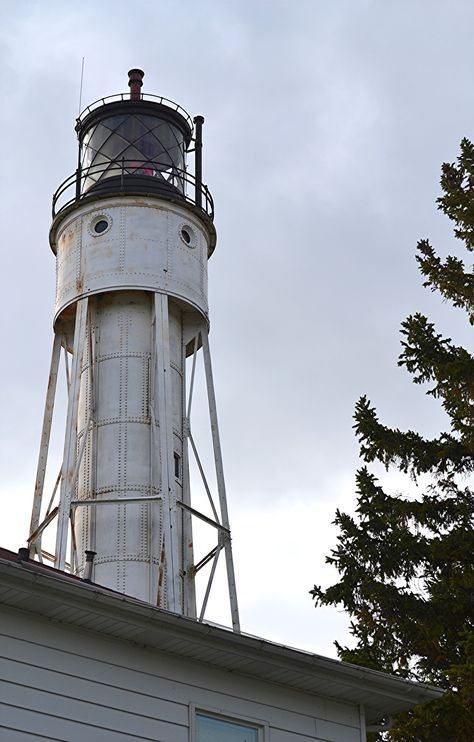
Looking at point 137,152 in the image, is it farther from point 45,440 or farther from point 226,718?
point 226,718

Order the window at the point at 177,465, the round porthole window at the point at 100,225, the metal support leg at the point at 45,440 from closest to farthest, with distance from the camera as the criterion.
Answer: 1. the metal support leg at the point at 45,440
2. the window at the point at 177,465
3. the round porthole window at the point at 100,225

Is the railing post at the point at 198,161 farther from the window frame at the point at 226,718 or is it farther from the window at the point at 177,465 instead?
the window frame at the point at 226,718

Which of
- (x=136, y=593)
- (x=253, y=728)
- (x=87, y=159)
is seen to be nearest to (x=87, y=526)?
(x=136, y=593)

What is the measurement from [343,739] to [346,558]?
6040 millimetres

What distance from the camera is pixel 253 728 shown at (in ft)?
47.7

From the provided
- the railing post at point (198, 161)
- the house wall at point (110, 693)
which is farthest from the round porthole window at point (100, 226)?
the house wall at point (110, 693)

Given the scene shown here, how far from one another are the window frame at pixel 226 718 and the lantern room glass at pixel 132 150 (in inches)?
568

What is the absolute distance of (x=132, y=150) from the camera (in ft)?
88.7

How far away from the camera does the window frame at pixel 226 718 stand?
13.9 m

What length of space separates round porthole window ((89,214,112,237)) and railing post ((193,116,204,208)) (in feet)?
6.55

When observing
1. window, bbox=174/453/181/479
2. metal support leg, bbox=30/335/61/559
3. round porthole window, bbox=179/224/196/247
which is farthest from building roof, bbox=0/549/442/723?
round porthole window, bbox=179/224/196/247

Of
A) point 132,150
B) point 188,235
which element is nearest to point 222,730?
point 188,235

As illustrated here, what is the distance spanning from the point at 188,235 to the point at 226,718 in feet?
44.7

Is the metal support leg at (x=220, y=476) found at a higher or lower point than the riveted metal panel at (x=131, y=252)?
lower
